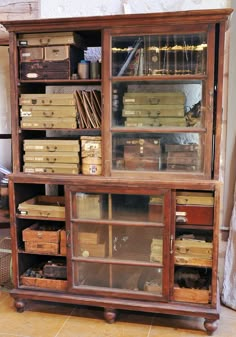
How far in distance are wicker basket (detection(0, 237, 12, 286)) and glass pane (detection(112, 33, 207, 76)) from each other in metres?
1.70

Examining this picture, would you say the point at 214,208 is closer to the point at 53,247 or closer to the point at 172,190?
the point at 172,190

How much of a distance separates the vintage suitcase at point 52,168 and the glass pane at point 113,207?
0.17 meters

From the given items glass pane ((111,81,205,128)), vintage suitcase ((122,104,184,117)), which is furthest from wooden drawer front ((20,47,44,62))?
vintage suitcase ((122,104,184,117))

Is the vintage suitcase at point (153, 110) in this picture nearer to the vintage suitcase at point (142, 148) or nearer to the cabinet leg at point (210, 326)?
the vintage suitcase at point (142, 148)

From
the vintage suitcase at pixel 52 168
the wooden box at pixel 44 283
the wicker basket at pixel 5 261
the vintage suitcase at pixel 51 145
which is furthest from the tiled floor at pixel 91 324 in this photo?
the vintage suitcase at pixel 51 145

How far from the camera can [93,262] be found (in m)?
2.53

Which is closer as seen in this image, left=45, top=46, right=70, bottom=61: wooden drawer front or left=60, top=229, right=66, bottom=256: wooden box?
left=45, top=46, right=70, bottom=61: wooden drawer front

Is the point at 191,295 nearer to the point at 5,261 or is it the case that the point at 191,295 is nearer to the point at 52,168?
the point at 52,168

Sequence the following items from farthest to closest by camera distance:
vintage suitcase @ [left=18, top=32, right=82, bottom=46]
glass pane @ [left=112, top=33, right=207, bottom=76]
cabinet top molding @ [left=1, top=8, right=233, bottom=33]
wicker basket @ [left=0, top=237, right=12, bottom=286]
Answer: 1. wicker basket @ [left=0, top=237, right=12, bottom=286]
2. vintage suitcase @ [left=18, top=32, right=82, bottom=46]
3. glass pane @ [left=112, top=33, right=207, bottom=76]
4. cabinet top molding @ [left=1, top=8, right=233, bottom=33]

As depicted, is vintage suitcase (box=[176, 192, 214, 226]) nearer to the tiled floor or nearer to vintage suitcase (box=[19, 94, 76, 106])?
the tiled floor

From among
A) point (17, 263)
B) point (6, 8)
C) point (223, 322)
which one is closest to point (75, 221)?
point (17, 263)

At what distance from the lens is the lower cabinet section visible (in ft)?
7.77

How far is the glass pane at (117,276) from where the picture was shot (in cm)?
252

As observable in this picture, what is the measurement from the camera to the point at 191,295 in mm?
2398
